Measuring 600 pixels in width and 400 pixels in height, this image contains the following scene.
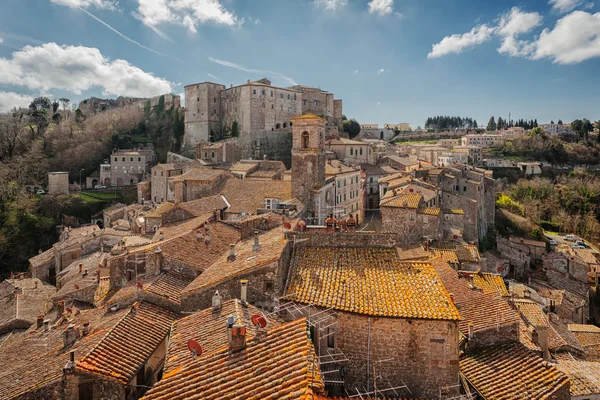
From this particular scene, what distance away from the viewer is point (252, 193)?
35250 millimetres

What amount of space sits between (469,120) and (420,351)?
7419 inches

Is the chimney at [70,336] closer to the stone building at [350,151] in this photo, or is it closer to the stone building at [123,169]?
the stone building at [350,151]

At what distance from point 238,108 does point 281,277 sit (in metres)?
68.0

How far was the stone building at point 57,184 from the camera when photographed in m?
65.2

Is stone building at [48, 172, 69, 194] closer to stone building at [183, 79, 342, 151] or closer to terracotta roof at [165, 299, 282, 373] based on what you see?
stone building at [183, 79, 342, 151]

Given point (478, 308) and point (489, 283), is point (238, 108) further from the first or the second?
point (478, 308)

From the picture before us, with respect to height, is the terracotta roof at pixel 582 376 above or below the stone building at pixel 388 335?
below

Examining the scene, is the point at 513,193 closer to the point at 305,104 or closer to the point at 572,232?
the point at 572,232

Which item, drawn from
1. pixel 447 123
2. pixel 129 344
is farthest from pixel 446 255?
pixel 447 123

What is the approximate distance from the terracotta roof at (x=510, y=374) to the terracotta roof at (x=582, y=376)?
3.83 meters

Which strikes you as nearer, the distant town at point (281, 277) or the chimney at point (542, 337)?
the distant town at point (281, 277)

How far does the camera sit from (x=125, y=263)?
1766cm

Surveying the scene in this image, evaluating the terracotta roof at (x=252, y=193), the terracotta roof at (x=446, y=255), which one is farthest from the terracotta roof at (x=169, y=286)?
the terracotta roof at (x=446, y=255)

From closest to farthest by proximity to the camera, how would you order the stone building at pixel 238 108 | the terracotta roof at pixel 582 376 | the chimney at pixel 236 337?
the chimney at pixel 236 337, the terracotta roof at pixel 582 376, the stone building at pixel 238 108
